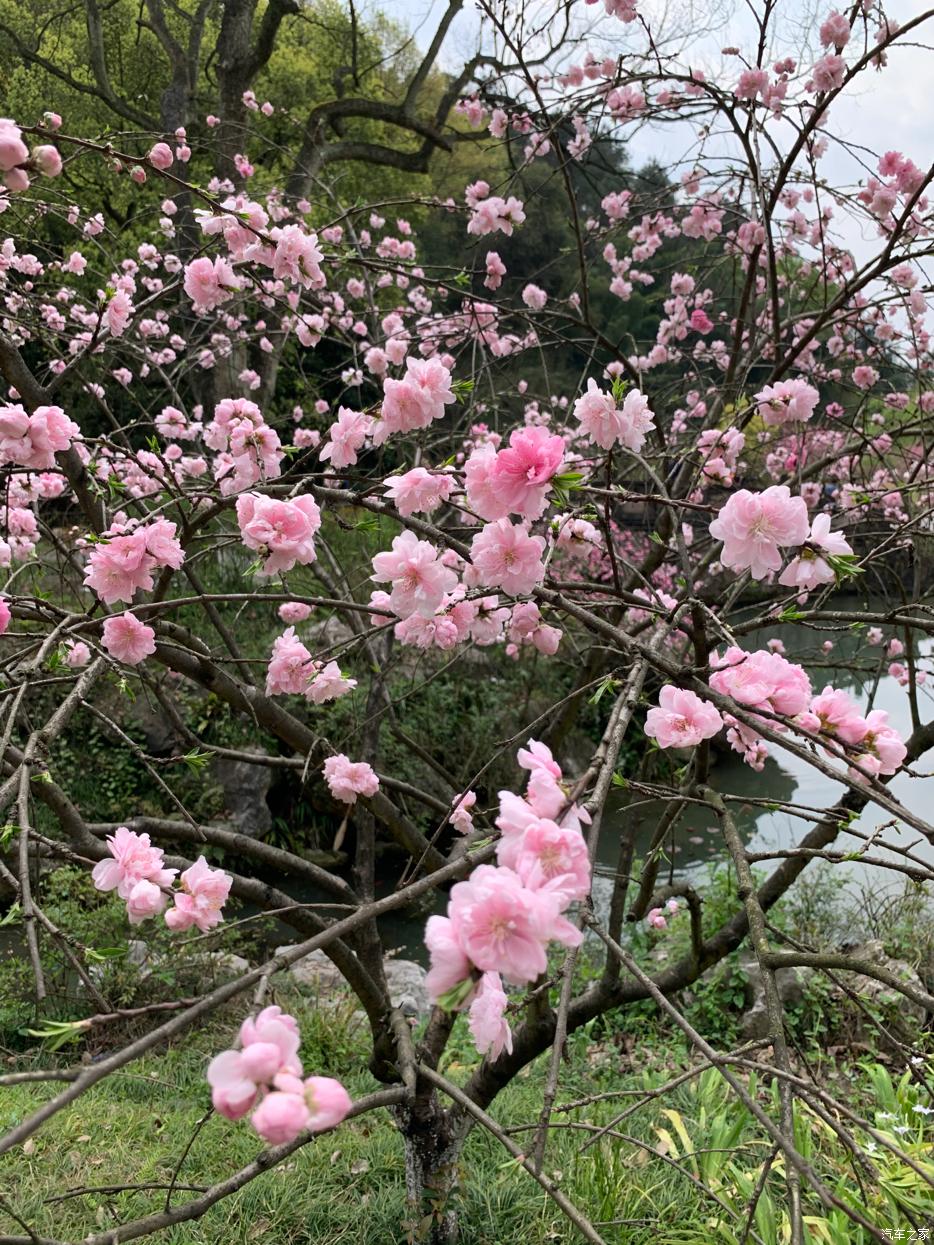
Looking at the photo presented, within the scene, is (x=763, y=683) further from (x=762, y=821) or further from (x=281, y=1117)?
(x=762, y=821)

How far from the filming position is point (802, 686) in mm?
1154

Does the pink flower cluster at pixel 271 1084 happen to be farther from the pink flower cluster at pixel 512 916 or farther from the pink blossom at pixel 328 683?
the pink blossom at pixel 328 683

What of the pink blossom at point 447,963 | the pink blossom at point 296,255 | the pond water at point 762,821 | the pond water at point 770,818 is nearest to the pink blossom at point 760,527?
the pink blossom at point 447,963

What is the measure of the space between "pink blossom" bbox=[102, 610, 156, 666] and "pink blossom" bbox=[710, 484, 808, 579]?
3.14 feet

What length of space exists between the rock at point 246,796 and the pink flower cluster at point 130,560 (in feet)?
16.3

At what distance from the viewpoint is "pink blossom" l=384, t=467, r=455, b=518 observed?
1330mm

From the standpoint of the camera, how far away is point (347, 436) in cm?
169

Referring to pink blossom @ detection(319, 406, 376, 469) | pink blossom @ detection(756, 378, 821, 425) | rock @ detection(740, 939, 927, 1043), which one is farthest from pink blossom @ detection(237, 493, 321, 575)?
rock @ detection(740, 939, 927, 1043)

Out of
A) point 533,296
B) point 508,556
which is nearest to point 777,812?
point 533,296

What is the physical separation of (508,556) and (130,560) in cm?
64

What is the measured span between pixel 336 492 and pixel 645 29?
236 centimetres

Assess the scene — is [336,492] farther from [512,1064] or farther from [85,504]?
[512,1064]

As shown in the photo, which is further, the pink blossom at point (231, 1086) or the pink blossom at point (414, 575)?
the pink blossom at point (414, 575)

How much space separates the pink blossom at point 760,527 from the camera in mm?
1149
